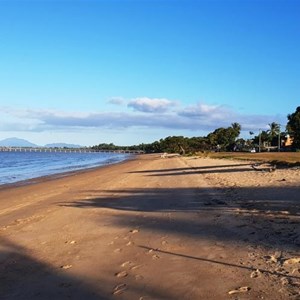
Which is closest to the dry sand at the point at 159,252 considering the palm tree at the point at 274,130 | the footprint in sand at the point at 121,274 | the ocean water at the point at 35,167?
the footprint in sand at the point at 121,274

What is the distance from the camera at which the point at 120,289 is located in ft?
17.8

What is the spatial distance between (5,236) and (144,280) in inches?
207

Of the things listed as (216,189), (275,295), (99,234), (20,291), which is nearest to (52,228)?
(99,234)

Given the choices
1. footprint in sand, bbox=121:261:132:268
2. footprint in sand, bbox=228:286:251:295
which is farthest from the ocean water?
footprint in sand, bbox=228:286:251:295

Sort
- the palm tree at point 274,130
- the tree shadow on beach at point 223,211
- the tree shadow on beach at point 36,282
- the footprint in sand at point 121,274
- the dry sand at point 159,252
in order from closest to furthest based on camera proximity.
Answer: the dry sand at point 159,252
the tree shadow on beach at point 36,282
the footprint in sand at point 121,274
the tree shadow on beach at point 223,211
the palm tree at point 274,130

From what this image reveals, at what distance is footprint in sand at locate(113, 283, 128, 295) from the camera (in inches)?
210

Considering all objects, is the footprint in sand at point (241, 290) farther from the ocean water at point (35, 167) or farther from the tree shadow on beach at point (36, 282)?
the ocean water at point (35, 167)

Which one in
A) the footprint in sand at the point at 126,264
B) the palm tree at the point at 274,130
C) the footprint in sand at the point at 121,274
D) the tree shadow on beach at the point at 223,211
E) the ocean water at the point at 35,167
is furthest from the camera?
the palm tree at the point at 274,130

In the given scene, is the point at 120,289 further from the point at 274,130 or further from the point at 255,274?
the point at 274,130

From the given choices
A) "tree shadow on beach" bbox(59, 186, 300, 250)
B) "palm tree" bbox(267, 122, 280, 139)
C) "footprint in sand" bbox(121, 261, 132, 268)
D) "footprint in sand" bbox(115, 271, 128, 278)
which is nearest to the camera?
"footprint in sand" bbox(115, 271, 128, 278)

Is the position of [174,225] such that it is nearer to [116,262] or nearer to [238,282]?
[116,262]

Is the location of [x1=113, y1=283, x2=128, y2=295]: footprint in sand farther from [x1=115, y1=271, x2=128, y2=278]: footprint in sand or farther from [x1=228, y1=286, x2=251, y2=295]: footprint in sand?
[x1=228, y1=286, x2=251, y2=295]: footprint in sand

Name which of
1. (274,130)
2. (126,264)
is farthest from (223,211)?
(274,130)

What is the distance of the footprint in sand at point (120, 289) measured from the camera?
17.5 feet
